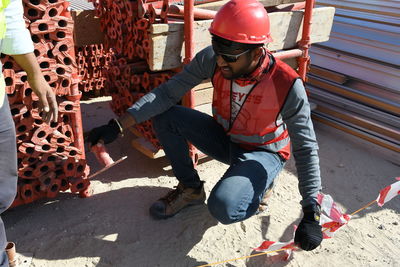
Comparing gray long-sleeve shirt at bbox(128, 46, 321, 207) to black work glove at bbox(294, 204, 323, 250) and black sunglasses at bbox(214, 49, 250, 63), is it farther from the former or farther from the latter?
black sunglasses at bbox(214, 49, 250, 63)

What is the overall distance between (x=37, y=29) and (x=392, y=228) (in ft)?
10.6

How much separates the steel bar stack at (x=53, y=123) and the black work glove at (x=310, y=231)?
6.22ft

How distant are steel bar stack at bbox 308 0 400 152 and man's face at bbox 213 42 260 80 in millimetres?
2602

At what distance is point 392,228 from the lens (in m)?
3.47

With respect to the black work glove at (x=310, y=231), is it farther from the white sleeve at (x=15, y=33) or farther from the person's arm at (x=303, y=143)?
the white sleeve at (x=15, y=33)

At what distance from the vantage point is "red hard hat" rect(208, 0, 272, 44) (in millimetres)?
2586

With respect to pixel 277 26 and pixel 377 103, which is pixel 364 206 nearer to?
pixel 377 103

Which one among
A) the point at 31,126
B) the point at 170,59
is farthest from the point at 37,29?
the point at 170,59

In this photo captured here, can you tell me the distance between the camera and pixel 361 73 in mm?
4961

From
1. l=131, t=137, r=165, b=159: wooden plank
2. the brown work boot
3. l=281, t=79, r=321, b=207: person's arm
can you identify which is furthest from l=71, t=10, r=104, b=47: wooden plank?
l=281, t=79, r=321, b=207: person's arm

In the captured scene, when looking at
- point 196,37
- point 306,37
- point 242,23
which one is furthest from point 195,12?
point 306,37

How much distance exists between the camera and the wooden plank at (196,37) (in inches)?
131

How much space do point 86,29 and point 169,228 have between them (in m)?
2.18

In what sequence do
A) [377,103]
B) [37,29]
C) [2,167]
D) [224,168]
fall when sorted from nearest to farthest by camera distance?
[2,167] < [37,29] < [224,168] < [377,103]
